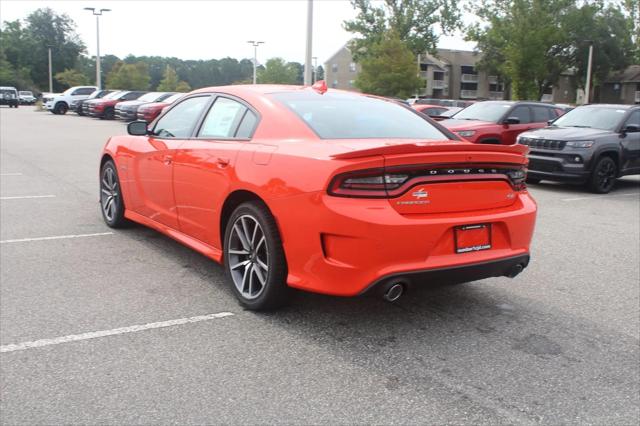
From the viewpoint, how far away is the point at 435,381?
3365mm

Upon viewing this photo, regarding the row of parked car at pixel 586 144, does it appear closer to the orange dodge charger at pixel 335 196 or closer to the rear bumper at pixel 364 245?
the orange dodge charger at pixel 335 196

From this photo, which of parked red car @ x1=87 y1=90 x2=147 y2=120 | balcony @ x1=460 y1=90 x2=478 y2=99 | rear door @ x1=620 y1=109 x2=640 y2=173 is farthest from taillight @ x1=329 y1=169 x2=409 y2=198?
balcony @ x1=460 y1=90 x2=478 y2=99

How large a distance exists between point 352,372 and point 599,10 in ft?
252

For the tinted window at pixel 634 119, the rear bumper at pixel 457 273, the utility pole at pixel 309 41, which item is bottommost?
the rear bumper at pixel 457 273

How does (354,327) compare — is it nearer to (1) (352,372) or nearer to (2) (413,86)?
(1) (352,372)

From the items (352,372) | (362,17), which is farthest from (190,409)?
(362,17)

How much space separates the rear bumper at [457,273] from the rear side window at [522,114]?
10.9m

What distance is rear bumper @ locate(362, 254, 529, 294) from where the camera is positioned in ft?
11.9

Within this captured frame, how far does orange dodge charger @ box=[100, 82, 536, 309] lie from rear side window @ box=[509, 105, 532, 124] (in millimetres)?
10027

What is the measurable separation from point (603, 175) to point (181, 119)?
8.69 meters

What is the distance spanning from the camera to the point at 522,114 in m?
14.7

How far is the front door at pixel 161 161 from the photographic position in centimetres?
534

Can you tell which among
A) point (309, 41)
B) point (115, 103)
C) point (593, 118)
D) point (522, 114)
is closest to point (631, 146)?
point (593, 118)

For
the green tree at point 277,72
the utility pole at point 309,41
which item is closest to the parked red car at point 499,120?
the utility pole at point 309,41
